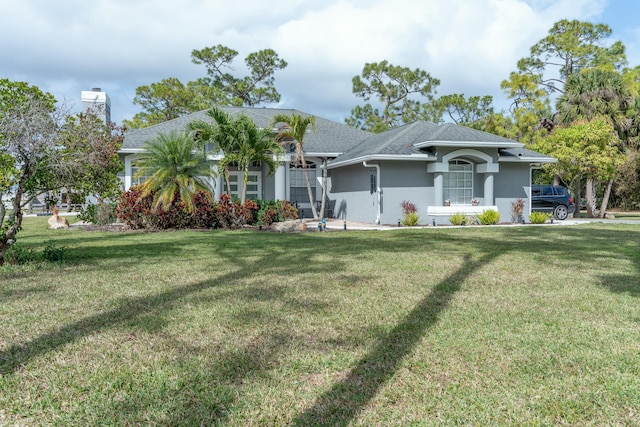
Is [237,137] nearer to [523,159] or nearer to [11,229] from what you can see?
[11,229]

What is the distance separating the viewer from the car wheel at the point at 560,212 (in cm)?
2317

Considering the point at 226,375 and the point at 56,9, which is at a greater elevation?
the point at 56,9

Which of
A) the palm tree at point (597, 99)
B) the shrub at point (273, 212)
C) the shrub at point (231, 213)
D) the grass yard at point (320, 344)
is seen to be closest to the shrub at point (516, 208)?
the palm tree at point (597, 99)

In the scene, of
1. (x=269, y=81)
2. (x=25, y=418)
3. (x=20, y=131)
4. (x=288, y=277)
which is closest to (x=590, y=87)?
(x=269, y=81)

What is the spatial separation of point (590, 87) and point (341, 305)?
28.0 metres

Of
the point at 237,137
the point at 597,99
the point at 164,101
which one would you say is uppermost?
the point at 164,101

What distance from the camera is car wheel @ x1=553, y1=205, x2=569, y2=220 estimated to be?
2317cm

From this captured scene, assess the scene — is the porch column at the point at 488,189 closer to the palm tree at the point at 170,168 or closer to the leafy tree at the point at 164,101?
the palm tree at the point at 170,168

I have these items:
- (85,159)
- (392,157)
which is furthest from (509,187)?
(85,159)

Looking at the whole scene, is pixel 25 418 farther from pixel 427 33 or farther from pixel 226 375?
pixel 427 33

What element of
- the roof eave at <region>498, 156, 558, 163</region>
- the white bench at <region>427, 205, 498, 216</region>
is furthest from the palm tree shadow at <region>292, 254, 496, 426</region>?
the roof eave at <region>498, 156, 558, 163</region>

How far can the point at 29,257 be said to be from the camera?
9.10 m

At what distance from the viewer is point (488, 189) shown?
20.3 meters

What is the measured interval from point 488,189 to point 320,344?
58.2 feet
